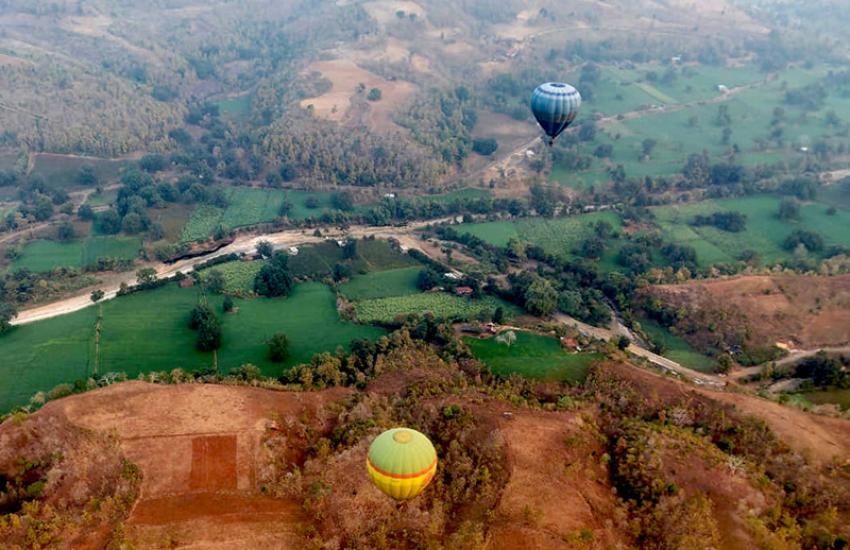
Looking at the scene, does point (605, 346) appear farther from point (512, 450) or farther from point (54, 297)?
point (54, 297)

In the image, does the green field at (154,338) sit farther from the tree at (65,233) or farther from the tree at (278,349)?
the tree at (65,233)

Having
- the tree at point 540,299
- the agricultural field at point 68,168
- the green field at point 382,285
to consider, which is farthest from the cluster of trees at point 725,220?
the agricultural field at point 68,168

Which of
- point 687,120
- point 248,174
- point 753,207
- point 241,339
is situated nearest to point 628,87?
point 687,120

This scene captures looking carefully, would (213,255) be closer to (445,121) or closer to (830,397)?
(445,121)

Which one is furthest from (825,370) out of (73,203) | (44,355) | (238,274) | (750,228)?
(73,203)

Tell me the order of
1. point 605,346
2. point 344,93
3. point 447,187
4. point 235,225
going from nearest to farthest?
point 605,346 → point 235,225 → point 447,187 → point 344,93

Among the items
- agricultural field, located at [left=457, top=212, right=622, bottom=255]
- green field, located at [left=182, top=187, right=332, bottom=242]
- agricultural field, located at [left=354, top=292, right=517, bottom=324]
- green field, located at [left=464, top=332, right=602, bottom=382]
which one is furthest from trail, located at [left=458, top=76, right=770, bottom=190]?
green field, located at [left=464, top=332, right=602, bottom=382]

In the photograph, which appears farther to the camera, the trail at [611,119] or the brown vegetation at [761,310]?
the trail at [611,119]
